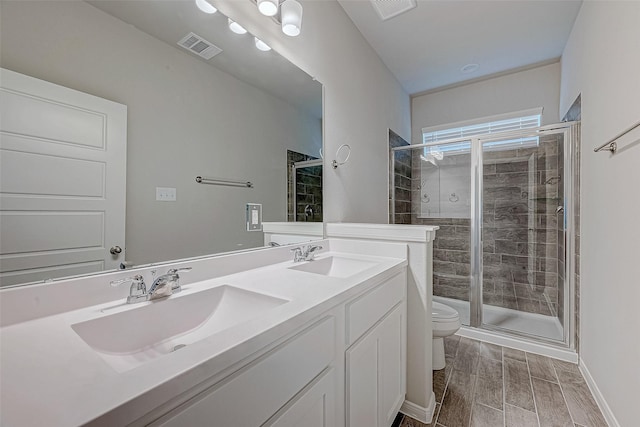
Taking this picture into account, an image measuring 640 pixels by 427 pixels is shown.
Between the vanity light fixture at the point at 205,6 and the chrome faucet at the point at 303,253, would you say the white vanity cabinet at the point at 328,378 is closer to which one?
the chrome faucet at the point at 303,253

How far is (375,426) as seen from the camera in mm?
1114

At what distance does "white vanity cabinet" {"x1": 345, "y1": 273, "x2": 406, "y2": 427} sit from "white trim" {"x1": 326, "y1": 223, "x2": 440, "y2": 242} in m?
0.21

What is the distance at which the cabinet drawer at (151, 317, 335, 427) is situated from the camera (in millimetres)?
475

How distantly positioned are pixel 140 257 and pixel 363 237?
43.5 inches

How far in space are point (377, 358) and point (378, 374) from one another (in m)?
0.07

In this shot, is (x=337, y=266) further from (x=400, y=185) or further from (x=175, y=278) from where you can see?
(x=400, y=185)

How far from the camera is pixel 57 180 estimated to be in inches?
29.1

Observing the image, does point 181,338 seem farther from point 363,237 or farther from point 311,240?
point 363,237

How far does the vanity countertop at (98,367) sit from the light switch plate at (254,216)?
0.52m

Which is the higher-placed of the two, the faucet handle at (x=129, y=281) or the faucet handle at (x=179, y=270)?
the faucet handle at (x=179, y=270)

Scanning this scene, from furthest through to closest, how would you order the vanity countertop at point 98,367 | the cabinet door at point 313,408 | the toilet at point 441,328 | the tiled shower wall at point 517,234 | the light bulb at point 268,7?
the tiled shower wall at point 517,234, the toilet at point 441,328, the light bulb at point 268,7, the cabinet door at point 313,408, the vanity countertop at point 98,367

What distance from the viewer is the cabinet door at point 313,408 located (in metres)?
0.65

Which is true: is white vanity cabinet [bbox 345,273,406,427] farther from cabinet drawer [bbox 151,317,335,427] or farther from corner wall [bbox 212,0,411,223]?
corner wall [bbox 212,0,411,223]

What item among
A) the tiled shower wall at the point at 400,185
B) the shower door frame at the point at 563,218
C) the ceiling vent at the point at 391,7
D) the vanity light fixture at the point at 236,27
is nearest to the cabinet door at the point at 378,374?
the vanity light fixture at the point at 236,27
